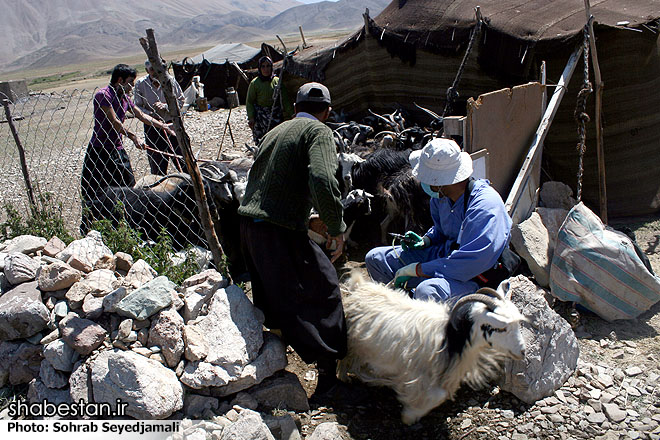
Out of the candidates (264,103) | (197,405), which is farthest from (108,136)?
(264,103)

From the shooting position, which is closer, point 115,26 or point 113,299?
point 113,299

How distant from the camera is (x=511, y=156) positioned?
15.7 feet

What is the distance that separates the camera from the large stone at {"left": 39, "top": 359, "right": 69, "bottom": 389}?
8.91 ft

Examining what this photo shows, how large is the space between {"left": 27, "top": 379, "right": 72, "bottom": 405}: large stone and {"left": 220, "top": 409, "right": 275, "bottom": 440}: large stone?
39.2 inches

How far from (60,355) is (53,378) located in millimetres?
138

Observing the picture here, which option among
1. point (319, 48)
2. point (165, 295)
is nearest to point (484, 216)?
point (165, 295)

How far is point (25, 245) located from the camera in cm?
346

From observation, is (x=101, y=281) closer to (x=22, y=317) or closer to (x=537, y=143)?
(x=22, y=317)

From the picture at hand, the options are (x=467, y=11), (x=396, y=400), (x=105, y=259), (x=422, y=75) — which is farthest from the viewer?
(x=422, y=75)

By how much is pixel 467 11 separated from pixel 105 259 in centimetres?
568

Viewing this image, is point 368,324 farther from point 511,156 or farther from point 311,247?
point 511,156

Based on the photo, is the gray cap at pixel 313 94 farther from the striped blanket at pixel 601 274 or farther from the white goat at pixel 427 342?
the striped blanket at pixel 601 274

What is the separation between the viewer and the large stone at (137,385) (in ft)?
7.98

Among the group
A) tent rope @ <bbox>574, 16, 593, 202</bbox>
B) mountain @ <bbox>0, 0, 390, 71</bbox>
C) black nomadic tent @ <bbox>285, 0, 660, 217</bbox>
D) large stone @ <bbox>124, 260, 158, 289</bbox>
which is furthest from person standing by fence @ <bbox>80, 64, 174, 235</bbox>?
mountain @ <bbox>0, 0, 390, 71</bbox>
